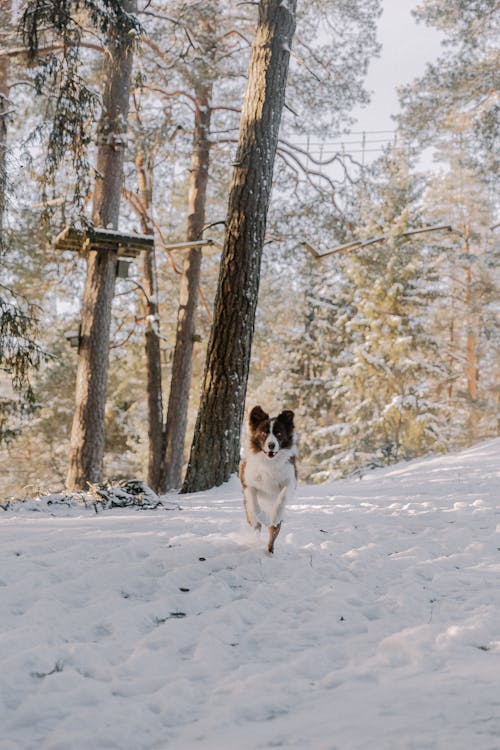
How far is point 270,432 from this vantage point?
4.93m

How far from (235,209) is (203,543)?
5.09m

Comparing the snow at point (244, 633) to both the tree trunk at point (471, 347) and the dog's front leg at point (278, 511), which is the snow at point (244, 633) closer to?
the dog's front leg at point (278, 511)

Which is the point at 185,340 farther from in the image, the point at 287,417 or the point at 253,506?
the point at 253,506

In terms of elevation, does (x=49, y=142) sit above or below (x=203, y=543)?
above

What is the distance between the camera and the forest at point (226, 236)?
26.5ft

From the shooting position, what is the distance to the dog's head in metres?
4.86

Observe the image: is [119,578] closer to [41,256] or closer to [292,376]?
[41,256]

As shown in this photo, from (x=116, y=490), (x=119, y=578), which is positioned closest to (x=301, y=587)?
(x=119, y=578)

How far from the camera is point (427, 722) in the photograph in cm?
211

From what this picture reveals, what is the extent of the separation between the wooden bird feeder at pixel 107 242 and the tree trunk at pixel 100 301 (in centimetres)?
35

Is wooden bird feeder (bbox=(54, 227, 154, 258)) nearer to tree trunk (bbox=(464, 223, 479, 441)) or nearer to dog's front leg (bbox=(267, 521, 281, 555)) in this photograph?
dog's front leg (bbox=(267, 521, 281, 555))

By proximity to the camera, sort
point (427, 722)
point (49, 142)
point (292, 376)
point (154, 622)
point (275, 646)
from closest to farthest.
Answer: point (427, 722), point (275, 646), point (154, 622), point (49, 142), point (292, 376)

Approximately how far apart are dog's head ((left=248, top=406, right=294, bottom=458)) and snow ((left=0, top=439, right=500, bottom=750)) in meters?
0.86

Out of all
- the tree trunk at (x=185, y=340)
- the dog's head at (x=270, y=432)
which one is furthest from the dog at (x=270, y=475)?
the tree trunk at (x=185, y=340)
